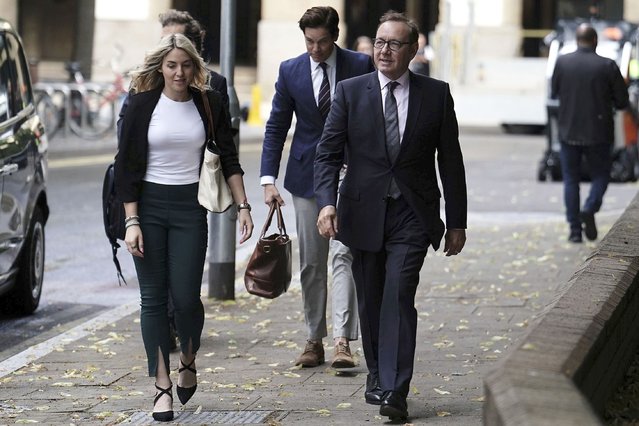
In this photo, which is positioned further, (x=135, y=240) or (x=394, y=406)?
(x=135, y=240)

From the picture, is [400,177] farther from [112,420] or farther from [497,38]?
[497,38]

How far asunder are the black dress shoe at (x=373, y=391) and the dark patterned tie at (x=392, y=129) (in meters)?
0.85

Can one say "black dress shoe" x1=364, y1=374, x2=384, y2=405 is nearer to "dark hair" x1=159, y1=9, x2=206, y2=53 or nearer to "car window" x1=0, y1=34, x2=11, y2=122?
"dark hair" x1=159, y1=9, x2=206, y2=53

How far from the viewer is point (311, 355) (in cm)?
812

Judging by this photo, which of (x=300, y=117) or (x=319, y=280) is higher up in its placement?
(x=300, y=117)

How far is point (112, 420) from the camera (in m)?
6.86

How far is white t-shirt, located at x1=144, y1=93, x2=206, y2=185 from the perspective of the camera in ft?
22.7

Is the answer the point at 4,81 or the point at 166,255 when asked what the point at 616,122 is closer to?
the point at 4,81

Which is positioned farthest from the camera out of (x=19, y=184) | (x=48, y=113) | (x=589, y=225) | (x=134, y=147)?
(x=48, y=113)

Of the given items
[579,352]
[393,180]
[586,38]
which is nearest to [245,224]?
[393,180]

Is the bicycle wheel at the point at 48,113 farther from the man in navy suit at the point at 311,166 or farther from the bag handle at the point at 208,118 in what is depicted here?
the bag handle at the point at 208,118

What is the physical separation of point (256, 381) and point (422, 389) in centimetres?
85

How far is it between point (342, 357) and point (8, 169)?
2708 millimetres

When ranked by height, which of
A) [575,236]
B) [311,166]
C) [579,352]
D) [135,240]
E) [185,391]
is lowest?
[575,236]
